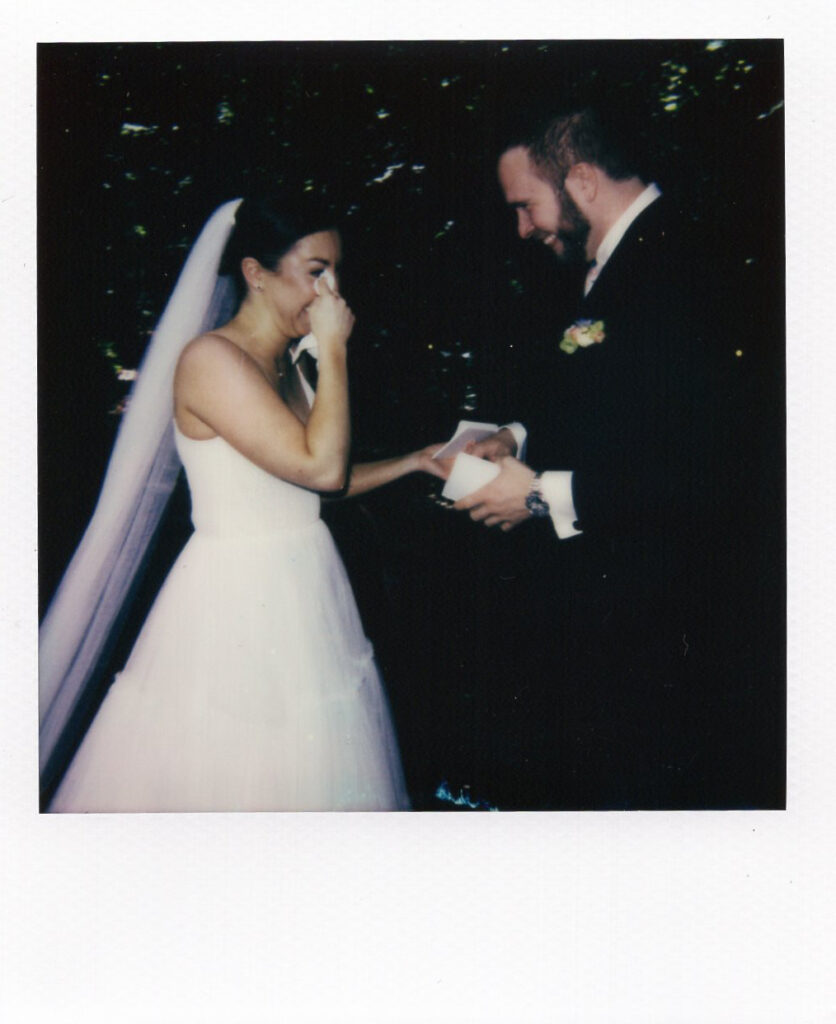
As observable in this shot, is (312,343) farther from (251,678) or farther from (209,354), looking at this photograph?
(251,678)

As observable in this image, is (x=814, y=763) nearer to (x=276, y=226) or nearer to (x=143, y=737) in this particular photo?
(x=143, y=737)

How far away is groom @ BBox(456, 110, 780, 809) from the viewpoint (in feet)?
7.45

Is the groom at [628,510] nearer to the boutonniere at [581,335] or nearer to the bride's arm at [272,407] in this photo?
the boutonniere at [581,335]

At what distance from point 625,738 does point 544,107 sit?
1.31 m

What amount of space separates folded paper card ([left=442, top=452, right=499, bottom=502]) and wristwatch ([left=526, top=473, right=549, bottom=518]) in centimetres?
8

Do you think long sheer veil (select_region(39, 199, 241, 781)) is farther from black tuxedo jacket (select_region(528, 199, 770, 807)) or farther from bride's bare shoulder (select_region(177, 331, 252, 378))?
black tuxedo jacket (select_region(528, 199, 770, 807))

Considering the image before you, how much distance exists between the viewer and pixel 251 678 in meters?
2.29

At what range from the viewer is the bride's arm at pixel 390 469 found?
2.29 meters

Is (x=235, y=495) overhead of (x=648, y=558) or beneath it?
overhead

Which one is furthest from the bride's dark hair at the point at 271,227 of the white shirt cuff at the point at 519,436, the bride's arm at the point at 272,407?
the white shirt cuff at the point at 519,436

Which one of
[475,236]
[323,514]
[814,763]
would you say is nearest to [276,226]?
[475,236]

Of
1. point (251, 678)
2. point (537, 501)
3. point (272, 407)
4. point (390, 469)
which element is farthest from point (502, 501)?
point (251, 678)

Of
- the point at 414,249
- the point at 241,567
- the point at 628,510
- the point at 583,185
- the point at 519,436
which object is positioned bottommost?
the point at 241,567

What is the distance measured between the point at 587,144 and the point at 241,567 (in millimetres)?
1118
